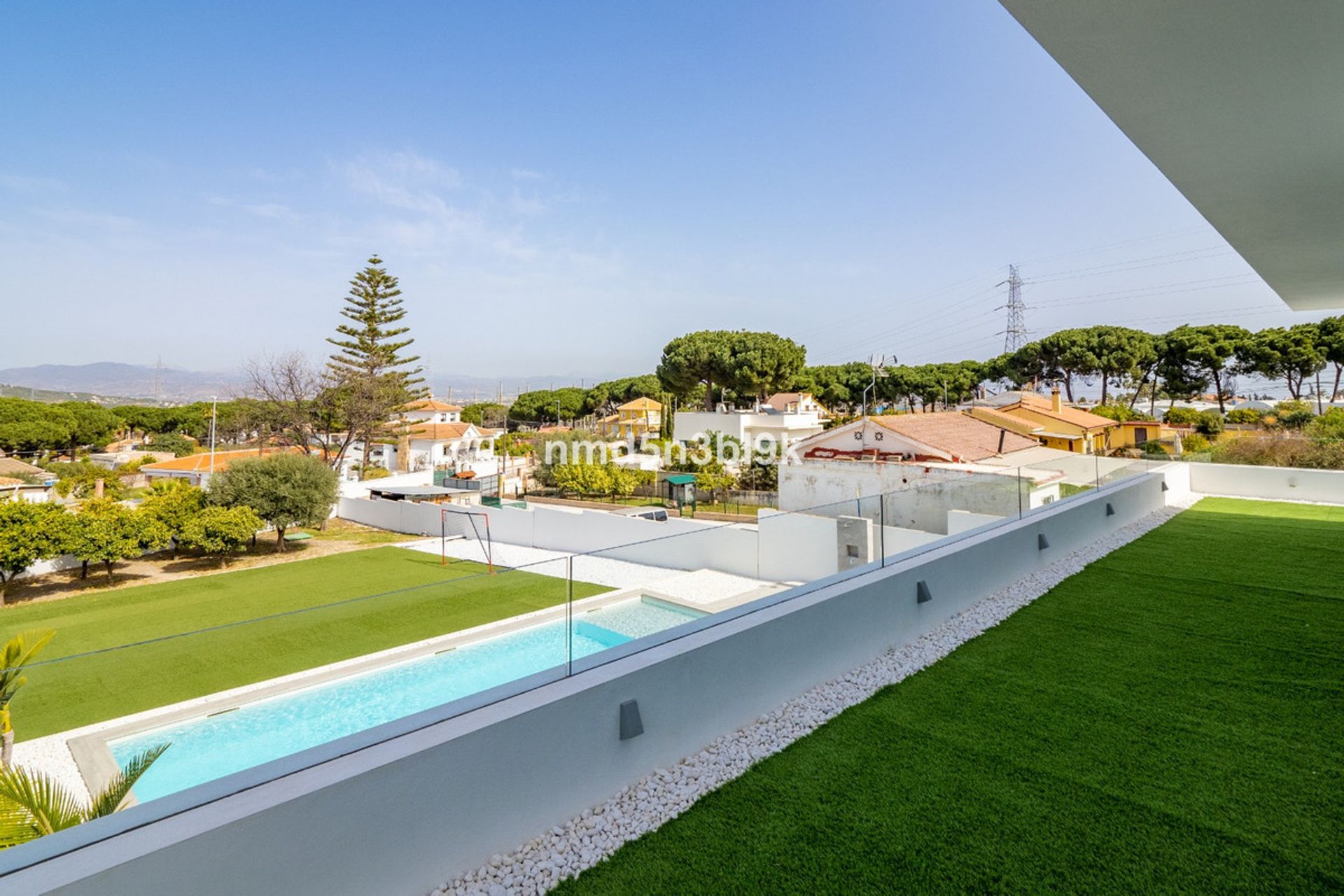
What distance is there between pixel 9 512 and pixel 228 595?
418 centimetres

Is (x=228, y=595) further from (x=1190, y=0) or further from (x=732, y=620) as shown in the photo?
(x=1190, y=0)

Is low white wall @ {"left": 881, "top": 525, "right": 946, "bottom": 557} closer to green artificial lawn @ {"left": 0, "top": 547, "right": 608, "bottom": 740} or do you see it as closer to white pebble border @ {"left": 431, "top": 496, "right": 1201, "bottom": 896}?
white pebble border @ {"left": 431, "top": 496, "right": 1201, "bottom": 896}

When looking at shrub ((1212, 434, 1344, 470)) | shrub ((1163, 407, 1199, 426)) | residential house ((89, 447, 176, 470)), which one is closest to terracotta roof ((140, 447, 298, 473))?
residential house ((89, 447, 176, 470))

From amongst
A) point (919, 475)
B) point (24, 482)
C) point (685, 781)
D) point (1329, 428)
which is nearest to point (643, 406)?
point (24, 482)

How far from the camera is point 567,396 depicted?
2072 inches

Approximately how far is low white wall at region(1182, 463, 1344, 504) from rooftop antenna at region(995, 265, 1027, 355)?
123ft

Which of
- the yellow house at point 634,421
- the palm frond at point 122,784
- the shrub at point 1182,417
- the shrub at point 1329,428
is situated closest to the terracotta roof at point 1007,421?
the shrub at point 1329,428

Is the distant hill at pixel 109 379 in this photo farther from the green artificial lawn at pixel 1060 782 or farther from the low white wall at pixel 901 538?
the green artificial lawn at pixel 1060 782

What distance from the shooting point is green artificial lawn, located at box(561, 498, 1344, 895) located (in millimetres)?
1987

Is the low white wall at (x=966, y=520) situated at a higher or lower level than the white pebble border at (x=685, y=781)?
higher

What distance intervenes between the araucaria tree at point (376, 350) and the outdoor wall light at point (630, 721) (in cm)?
2724

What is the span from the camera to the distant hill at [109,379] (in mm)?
93875

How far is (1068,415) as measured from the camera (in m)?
23.4

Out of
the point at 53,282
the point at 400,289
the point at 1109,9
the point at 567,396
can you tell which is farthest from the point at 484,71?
the point at 567,396
